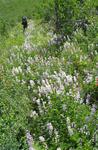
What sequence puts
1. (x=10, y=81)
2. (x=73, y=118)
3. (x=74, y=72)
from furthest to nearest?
(x=74, y=72), (x=10, y=81), (x=73, y=118)

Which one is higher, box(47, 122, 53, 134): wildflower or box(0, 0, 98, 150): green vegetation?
box(0, 0, 98, 150): green vegetation

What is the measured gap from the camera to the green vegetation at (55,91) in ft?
32.8

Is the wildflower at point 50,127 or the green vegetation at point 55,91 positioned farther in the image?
the wildflower at point 50,127

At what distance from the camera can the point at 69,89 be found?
11.7 m

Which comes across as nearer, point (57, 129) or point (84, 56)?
point (57, 129)

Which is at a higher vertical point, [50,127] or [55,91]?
[55,91]

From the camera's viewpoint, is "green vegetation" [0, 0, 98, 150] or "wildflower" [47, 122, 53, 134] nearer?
"green vegetation" [0, 0, 98, 150]

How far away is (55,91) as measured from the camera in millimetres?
11555

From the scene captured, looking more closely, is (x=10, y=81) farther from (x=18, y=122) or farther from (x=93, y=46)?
(x=93, y=46)

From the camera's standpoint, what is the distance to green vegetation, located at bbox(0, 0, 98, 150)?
394 inches

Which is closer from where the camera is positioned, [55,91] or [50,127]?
[50,127]

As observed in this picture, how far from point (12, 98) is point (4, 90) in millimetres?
264

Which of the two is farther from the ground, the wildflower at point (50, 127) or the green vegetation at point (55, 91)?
the green vegetation at point (55, 91)

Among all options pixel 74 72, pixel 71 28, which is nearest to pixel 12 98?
pixel 74 72
